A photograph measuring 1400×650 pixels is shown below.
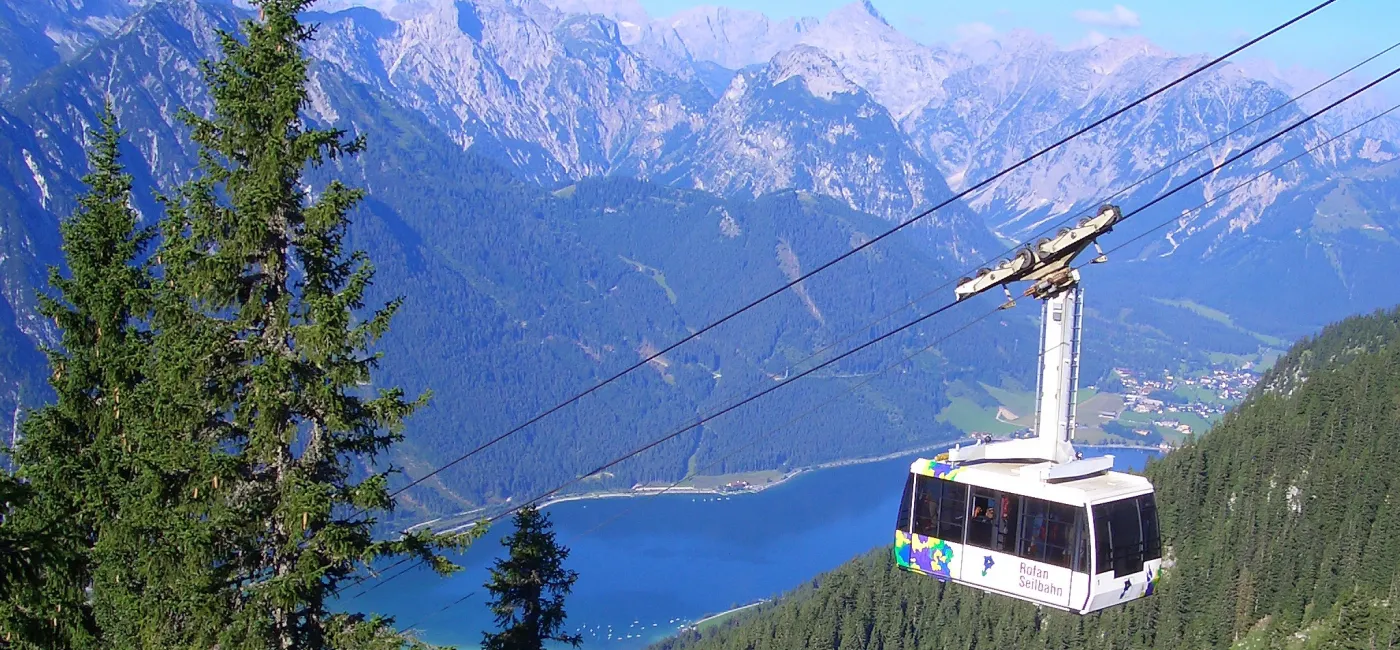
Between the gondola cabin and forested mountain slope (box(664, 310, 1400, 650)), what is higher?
forested mountain slope (box(664, 310, 1400, 650))

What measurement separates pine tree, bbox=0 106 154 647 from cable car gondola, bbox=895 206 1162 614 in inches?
519

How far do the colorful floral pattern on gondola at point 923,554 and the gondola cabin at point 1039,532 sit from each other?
2 centimetres

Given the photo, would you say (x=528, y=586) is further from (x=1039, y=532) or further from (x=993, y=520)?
(x=1039, y=532)

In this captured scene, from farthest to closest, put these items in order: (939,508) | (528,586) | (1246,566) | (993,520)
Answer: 1. (1246,566)
2. (528,586)
3. (939,508)
4. (993,520)

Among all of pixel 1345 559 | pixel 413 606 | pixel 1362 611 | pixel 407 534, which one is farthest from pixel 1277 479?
pixel 407 534

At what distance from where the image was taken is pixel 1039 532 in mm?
20703

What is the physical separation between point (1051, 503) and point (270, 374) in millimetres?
12352

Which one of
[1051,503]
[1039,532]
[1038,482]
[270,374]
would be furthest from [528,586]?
[270,374]

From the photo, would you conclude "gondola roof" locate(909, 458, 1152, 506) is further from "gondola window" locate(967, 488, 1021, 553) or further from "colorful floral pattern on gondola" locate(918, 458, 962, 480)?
"gondola window" locate(967, 488, 1021, 553)

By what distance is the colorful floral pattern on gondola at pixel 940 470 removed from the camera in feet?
72.7

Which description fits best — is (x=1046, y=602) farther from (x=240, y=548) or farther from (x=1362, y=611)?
(x=1362, y=611)

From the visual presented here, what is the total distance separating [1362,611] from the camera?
7475cm

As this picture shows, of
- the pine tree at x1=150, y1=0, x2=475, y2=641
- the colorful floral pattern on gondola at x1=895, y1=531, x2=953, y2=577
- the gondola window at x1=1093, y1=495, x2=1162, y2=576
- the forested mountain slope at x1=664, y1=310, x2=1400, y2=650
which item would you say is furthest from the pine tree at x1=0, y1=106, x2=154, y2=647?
the forested mountain slope at x1=664, y1=310, x2=1400, y2=650

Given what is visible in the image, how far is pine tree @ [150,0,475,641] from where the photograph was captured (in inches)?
575
